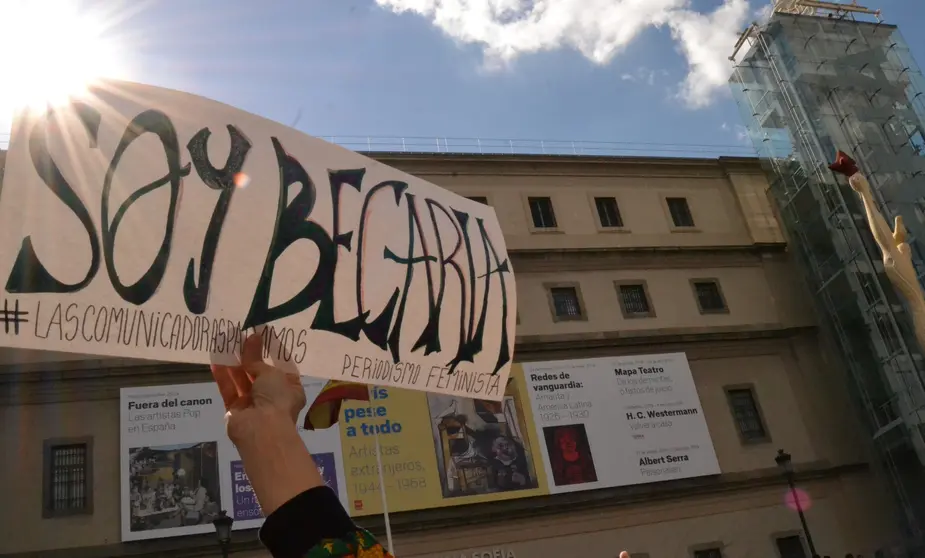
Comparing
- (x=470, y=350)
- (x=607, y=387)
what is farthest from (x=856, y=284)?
(x=470, y=350)

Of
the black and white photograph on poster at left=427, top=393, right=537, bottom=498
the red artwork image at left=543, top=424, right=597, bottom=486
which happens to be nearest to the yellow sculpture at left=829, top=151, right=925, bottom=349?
the black and white photograph on poster at left=427, top=393, right=537, bottom=498

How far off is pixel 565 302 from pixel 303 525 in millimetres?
21529

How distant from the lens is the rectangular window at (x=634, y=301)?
76.0 ft

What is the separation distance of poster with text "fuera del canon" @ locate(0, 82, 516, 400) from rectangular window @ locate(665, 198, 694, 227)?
76.5 ft

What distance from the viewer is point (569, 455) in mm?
19922

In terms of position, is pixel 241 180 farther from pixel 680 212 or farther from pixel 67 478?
pixel 680 212

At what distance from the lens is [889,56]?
28031 millimetres

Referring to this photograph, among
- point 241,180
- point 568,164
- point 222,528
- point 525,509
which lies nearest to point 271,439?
point 241,180

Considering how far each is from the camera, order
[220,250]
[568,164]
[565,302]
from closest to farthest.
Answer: [220,250], [565,302], [568,164]

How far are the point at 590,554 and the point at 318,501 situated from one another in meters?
19.1

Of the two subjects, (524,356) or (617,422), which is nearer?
(617,422)

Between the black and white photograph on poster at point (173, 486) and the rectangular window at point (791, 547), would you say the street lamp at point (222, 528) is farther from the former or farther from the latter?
the rectangular window at point (791, 547)

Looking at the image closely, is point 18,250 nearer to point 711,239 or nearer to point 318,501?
point 318,501

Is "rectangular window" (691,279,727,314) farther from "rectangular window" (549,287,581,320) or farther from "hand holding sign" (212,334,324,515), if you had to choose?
"hand holding sign" (212,334,324,515)
